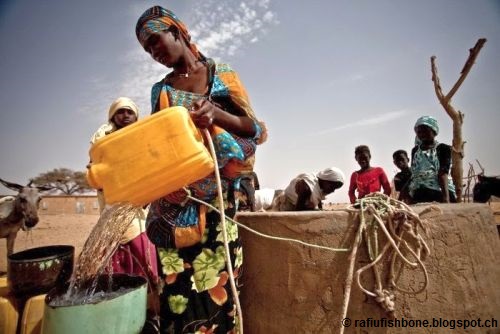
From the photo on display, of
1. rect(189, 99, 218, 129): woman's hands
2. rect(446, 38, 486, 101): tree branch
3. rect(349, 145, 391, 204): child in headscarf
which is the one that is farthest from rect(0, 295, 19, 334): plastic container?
rect(446, 38, 486, 101): tree branch

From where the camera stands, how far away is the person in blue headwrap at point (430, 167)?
3984 mm

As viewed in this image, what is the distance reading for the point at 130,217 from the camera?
4.56 feet

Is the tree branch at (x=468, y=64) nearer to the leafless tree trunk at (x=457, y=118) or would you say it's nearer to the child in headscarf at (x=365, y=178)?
the leafless tree trunk at (x=457, y=118)

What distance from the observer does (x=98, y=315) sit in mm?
1423

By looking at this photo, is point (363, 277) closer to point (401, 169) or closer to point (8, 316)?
point (8, 316)

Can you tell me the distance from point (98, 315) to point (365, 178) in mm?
4901

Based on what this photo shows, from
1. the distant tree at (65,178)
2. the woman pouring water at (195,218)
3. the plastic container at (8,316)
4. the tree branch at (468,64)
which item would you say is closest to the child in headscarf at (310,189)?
the tree branch at (468,64)

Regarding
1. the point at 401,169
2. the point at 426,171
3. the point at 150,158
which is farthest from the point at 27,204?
the point at 401,169

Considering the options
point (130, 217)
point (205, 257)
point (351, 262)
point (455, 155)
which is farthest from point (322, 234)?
point (455, 155)

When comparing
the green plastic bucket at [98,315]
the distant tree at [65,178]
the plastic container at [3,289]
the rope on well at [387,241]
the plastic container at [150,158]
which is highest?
the distant tree at [65,178]

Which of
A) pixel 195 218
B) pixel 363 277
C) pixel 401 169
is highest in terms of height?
pixel 401 169

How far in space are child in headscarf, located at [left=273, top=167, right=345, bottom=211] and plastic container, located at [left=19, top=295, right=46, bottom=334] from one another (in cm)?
337

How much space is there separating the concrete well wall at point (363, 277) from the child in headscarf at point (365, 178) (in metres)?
3.30

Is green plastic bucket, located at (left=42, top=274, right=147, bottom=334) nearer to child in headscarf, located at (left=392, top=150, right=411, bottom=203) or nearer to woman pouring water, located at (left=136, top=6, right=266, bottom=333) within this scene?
woman pouring water, located at (left=136, top=6, right=266, bottom=333)
